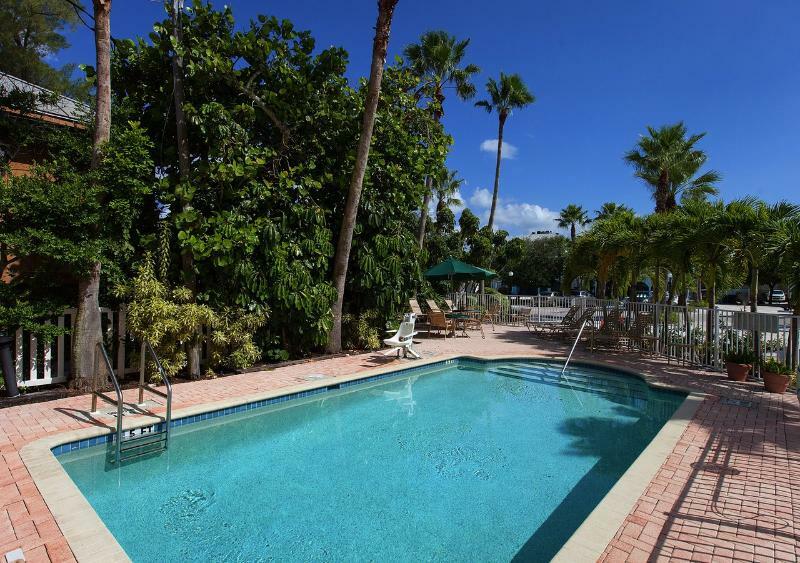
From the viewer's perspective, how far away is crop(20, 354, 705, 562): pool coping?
10.4 ft

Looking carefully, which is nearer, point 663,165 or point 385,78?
point 385,78

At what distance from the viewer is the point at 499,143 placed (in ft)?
96.0

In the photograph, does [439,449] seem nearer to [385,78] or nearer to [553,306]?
[385,78]

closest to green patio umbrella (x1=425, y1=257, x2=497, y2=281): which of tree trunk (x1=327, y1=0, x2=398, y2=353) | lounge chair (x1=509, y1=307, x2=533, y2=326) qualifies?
lounge chair (x1=509, y1=307, x2=533, y2=326)

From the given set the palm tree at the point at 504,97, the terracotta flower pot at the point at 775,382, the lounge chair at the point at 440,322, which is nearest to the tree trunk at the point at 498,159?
the palm tree at the point at 504,97

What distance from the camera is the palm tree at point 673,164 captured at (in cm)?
1872

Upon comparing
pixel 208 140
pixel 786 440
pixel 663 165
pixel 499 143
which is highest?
pixel 499 143

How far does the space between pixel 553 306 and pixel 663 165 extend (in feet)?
24.3

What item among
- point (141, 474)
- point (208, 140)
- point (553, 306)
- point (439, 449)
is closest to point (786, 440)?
point (439, 449)

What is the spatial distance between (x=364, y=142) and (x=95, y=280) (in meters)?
5.91

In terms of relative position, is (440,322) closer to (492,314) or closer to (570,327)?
(570,327)

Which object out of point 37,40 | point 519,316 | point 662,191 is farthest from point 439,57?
point 37,40

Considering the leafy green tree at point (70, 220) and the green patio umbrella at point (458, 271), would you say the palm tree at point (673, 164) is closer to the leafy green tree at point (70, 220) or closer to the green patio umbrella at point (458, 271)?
the green patio umbrella at point (458, 271)

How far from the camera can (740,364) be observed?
8.84 m
